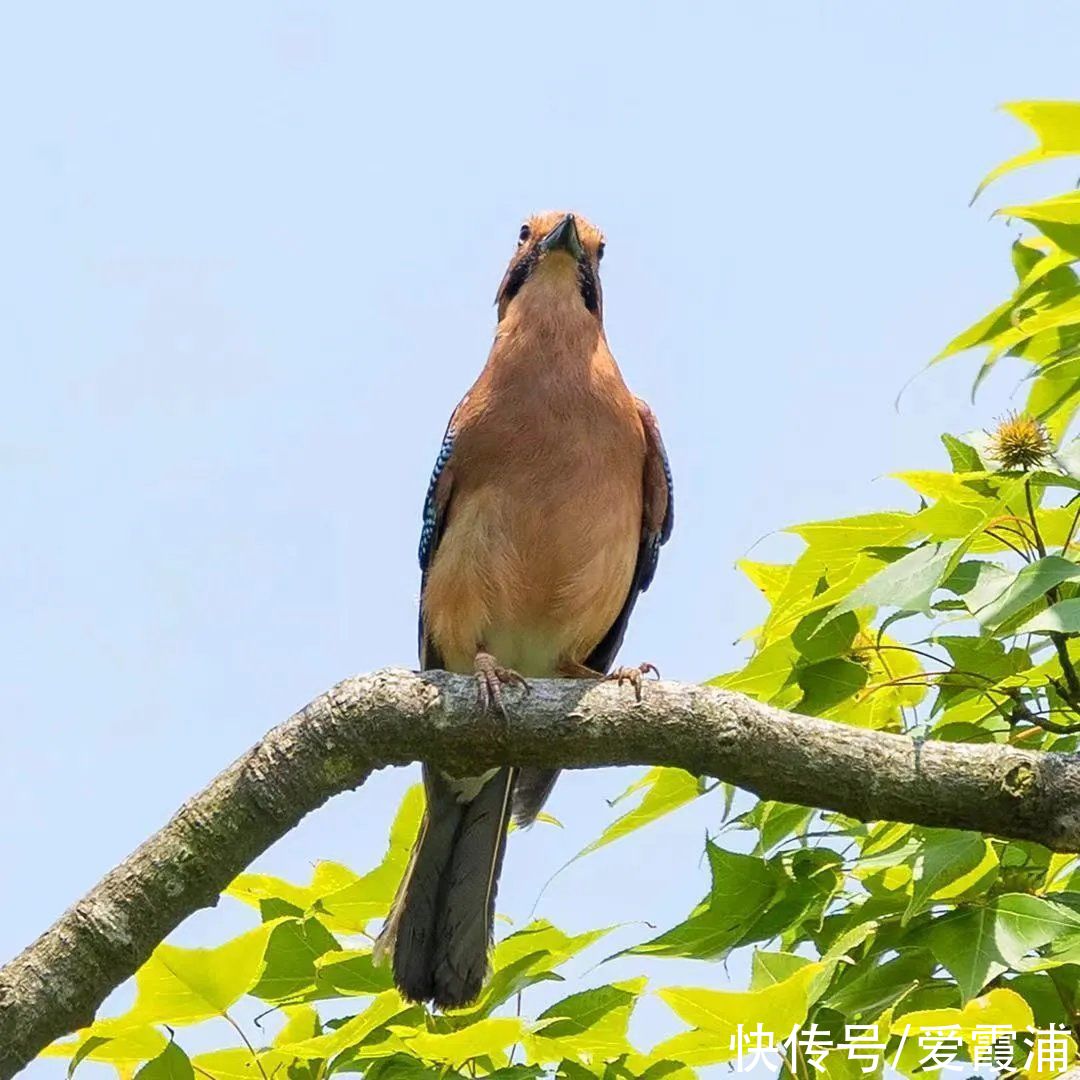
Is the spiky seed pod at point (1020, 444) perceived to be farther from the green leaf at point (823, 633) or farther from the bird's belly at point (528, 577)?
the bird's belly at point (528, 577)

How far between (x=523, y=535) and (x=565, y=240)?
55.0 inches

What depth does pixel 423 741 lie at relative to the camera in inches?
172

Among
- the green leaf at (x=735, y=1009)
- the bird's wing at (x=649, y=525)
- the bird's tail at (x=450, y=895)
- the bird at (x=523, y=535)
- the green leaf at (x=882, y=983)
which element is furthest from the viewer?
the bird's wing at (x=649, y=525)

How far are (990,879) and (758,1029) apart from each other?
87 centimetres

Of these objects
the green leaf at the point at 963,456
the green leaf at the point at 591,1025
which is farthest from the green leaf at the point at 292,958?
the green leaf at the point at 963,456

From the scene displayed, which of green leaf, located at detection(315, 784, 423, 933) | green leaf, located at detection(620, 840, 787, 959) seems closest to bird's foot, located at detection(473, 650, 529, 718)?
green leaf, located at detection(315, 784, 423, 933)

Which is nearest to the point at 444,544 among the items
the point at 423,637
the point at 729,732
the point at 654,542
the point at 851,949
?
the point at 423,637

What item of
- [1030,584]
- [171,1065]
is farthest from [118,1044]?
[1030,584]

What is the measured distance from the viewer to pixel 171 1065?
3770 mm

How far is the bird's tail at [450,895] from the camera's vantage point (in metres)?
5.42

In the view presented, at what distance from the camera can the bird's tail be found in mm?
5422

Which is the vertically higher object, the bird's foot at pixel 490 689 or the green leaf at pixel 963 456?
the green leaf at pixel 963 456

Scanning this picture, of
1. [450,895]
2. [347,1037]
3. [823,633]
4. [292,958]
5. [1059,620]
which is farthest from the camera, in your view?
[450,895]

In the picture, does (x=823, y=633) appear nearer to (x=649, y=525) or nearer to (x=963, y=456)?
(x=963, y=456)
